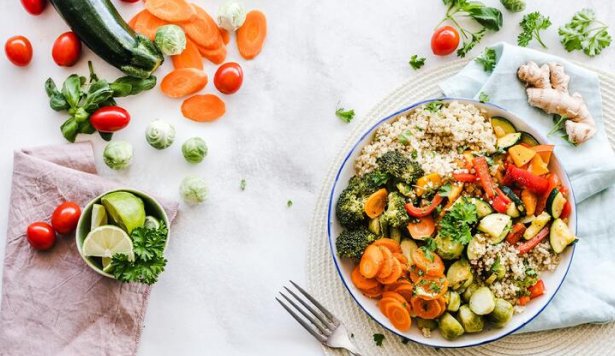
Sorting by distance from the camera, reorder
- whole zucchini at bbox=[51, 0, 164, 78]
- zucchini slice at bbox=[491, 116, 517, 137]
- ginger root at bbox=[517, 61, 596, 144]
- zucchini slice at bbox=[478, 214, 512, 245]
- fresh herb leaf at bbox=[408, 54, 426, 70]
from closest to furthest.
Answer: zucchini slice at bbox=[478, 214, 512, 245]
zucchini slice at bbox=[491, 116, 517, 137]
ginger root at bbox=[517, 61, 596, 144]
whole zucchini at bbox=[51, 0, 164, 78]
fresh herb leaf at bbox=[408, 54, 426, 70]

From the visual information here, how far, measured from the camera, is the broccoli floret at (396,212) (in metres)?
3.60

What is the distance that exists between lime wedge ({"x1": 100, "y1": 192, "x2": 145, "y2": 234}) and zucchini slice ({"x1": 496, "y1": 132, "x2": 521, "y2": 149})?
2.14 meters

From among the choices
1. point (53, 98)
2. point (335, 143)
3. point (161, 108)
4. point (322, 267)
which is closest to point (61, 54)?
point (53, 98)

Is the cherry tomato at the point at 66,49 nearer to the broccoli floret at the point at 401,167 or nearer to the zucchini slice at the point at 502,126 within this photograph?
the broccoli floret at the point at 401,167

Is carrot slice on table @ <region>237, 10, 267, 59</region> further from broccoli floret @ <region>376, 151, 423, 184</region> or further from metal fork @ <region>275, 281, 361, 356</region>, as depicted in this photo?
metal fork @ <region>275, 281, 361, 356</region>

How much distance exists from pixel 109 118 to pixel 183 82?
0.52 meters

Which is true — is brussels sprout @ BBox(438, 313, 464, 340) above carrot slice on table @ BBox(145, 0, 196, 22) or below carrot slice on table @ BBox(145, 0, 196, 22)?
below

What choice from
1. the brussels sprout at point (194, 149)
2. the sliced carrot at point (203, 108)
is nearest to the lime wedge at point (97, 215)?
the brussels sprout at point (194, 149)

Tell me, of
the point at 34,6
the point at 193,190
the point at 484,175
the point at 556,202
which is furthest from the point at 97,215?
the point at 556,202

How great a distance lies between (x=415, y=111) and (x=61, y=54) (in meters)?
2.26

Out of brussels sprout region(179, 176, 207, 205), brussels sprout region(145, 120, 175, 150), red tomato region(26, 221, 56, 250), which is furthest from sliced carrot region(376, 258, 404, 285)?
red tomato region(26, 221, 56, 250)

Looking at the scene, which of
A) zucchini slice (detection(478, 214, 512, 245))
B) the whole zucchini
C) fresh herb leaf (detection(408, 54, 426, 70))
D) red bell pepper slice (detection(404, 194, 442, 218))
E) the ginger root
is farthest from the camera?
fresh herb leaf (detection(408, 54, 426, 70))

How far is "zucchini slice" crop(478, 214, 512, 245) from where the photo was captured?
3.52 metres

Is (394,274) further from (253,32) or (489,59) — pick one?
(253,32)
